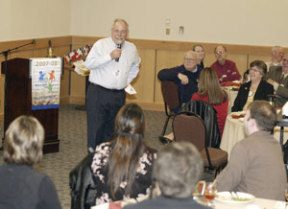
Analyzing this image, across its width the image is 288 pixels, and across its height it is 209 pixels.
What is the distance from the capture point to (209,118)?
21.3 ft

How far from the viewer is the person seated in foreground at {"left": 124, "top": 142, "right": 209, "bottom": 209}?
7.88 feet

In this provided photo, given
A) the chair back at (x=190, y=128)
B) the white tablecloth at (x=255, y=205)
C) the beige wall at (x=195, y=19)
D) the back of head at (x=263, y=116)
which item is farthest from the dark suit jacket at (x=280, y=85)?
the white tablecloth at (x=255, y=205)

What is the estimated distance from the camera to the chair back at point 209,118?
648 centimetres

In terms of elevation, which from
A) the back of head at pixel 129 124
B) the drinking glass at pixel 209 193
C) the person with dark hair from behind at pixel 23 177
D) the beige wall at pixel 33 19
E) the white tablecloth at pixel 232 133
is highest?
the beige wall at pixel 33 19

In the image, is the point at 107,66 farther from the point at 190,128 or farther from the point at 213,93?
the point at 190,128

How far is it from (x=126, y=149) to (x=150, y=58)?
26.5ft

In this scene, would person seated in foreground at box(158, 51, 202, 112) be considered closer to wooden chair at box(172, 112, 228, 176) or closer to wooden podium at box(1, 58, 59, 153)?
wooden podium at box(1, 58, 59, 153)

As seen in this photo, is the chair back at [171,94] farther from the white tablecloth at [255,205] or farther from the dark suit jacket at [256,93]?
the white tablecloth at [255,205]

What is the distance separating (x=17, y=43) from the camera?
9.92 metres

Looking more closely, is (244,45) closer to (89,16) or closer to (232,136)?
(89,16)

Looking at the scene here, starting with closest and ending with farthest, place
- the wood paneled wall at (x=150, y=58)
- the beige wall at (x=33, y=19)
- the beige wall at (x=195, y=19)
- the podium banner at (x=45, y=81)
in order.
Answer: the podium banner at (x=45, y=81)
the beige wall at (x=33, y=19)
the beige wall at (x=195, y=19)
the wood paneled wall at (x=150, y=58)

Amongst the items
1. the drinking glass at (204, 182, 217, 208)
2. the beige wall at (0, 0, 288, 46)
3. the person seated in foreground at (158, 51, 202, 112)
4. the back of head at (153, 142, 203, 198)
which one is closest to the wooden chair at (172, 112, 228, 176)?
the drinking glass at (204, 182, 217, 208)

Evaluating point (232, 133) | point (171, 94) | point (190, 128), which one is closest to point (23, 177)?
point (190, 128)

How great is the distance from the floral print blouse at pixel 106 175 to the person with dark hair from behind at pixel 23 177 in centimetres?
57
